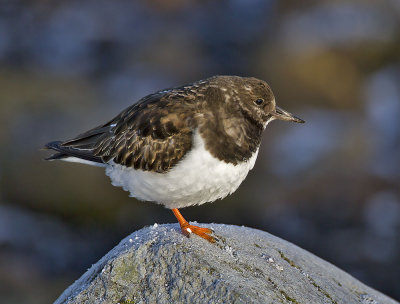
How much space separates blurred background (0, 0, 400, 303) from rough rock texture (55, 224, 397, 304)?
681cm

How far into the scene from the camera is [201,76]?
19.1 metres

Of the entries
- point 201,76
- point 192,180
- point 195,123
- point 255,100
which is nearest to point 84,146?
point 195,123

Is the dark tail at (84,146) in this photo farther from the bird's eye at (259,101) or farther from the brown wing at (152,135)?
the bird's eye at (259,101)

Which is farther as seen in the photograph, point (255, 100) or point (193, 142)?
point (255, 100)

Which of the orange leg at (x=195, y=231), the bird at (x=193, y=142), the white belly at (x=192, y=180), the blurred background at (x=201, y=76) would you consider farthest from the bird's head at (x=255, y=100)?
the blurred background at (x=201, y=76)

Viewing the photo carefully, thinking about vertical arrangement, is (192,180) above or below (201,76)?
below

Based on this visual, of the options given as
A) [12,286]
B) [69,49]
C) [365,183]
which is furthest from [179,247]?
[69,49]

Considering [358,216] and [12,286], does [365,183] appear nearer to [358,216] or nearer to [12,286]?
[358,216]

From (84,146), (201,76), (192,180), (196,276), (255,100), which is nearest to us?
(196,276)

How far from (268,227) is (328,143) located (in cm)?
279

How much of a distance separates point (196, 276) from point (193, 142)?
A: 4.81 feet

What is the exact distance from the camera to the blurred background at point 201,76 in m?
13.3

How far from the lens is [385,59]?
716 inches

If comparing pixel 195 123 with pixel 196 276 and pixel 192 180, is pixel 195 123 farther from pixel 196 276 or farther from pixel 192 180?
pixel 196 276
